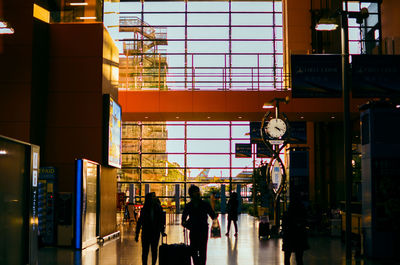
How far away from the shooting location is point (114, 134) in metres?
19.6

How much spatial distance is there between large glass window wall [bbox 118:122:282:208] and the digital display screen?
50.3 ft

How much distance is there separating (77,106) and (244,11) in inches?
834

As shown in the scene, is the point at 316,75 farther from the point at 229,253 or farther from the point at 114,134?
the point at 114,134

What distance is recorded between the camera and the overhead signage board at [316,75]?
17.5 meters

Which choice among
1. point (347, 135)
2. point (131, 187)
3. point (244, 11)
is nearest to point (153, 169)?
point (131, 187)

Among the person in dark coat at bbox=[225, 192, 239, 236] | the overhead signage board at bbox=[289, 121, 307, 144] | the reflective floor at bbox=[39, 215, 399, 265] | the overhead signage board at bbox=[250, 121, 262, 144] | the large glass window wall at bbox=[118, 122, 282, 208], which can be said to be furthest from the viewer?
the large glass window wall at bbox=[118, 122, 282, 208]

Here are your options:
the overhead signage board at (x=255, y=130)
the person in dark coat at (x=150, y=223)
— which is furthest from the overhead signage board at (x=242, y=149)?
the person in dark coat at (x=150, y=223)

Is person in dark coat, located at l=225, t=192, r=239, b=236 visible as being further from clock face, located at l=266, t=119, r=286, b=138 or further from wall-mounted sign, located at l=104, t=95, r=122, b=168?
wall-mounted sign, located at l=104, t=95, r=122, b=168

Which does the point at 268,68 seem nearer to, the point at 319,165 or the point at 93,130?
the point at 319,165

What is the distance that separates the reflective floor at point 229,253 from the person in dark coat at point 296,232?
7.45ft

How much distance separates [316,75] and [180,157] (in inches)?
776

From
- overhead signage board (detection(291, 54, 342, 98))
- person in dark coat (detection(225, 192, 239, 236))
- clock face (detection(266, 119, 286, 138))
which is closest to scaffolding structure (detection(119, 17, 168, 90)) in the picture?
clock face (detection(266, 119, 286, 138))

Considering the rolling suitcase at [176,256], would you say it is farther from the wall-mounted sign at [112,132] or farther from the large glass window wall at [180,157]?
the large glass window wall at [180,157]

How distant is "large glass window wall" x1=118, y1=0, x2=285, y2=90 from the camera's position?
3600 centimetres
